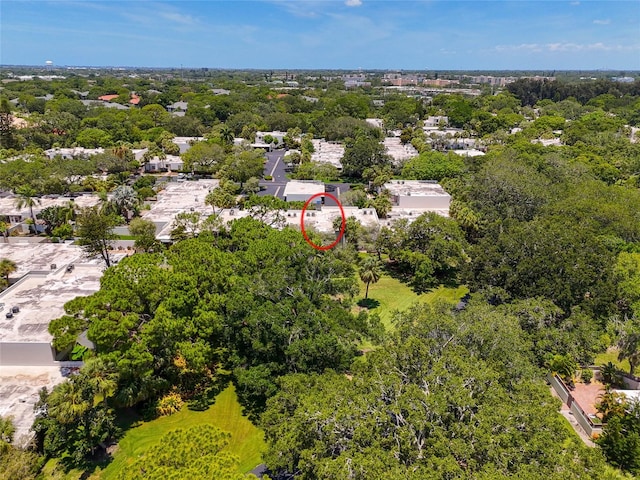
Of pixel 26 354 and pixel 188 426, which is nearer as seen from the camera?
pixel 188 426

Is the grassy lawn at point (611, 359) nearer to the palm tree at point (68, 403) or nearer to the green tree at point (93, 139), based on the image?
the palm tree at point (68, 403)

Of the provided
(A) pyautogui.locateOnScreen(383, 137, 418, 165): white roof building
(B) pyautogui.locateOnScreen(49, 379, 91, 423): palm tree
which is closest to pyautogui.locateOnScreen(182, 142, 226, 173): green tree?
(A) pyautogui.locateOnScreen(383, 137, 418, 165): white roof building

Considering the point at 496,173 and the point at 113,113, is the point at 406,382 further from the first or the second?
the point at 113,113

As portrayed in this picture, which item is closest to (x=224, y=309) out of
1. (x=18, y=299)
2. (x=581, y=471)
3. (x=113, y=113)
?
(x=18, y=299)

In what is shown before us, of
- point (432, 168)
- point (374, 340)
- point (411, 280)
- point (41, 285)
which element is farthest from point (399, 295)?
point (432, 168)

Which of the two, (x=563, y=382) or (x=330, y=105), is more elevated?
(x=330, y=105)

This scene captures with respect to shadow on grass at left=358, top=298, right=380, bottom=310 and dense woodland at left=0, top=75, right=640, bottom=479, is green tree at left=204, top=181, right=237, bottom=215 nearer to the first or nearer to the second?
dense woodland at left=0, top=75, right=640, bottom=479

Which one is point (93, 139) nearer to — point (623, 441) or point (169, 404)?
point (169, 404)
